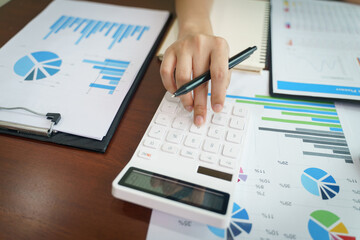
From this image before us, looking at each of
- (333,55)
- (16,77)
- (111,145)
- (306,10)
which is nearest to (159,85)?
(111,145)

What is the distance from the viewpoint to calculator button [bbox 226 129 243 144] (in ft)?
1.30

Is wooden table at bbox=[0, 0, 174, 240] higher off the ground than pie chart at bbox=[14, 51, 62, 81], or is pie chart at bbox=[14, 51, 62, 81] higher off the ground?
pie chart at bbox=[14, 51, 62, 81]

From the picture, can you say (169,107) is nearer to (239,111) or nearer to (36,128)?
(239,111)

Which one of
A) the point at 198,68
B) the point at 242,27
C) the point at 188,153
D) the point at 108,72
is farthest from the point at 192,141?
the point at 242,27

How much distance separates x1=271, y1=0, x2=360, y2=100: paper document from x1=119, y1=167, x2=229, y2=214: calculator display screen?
0.88ft

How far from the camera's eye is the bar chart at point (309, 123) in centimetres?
41

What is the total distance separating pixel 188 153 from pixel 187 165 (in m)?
0.02

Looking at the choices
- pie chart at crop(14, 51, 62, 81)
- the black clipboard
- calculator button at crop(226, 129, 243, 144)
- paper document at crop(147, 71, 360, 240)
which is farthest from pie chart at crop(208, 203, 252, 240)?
pie chart at crop(14, 51, 62, 81)

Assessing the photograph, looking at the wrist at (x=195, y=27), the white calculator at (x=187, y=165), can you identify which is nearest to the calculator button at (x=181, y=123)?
the white calculator at (x=187, y=165)

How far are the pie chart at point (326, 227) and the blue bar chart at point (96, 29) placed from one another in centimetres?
51

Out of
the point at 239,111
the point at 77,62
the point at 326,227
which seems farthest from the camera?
the point at 77,62

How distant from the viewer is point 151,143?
39cm

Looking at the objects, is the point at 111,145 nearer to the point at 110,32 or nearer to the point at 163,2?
the point at 110,32

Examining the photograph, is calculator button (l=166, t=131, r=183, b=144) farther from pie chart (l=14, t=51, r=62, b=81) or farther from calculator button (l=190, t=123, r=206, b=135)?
pie chart (l=14, t=51, r=62, b=81)
